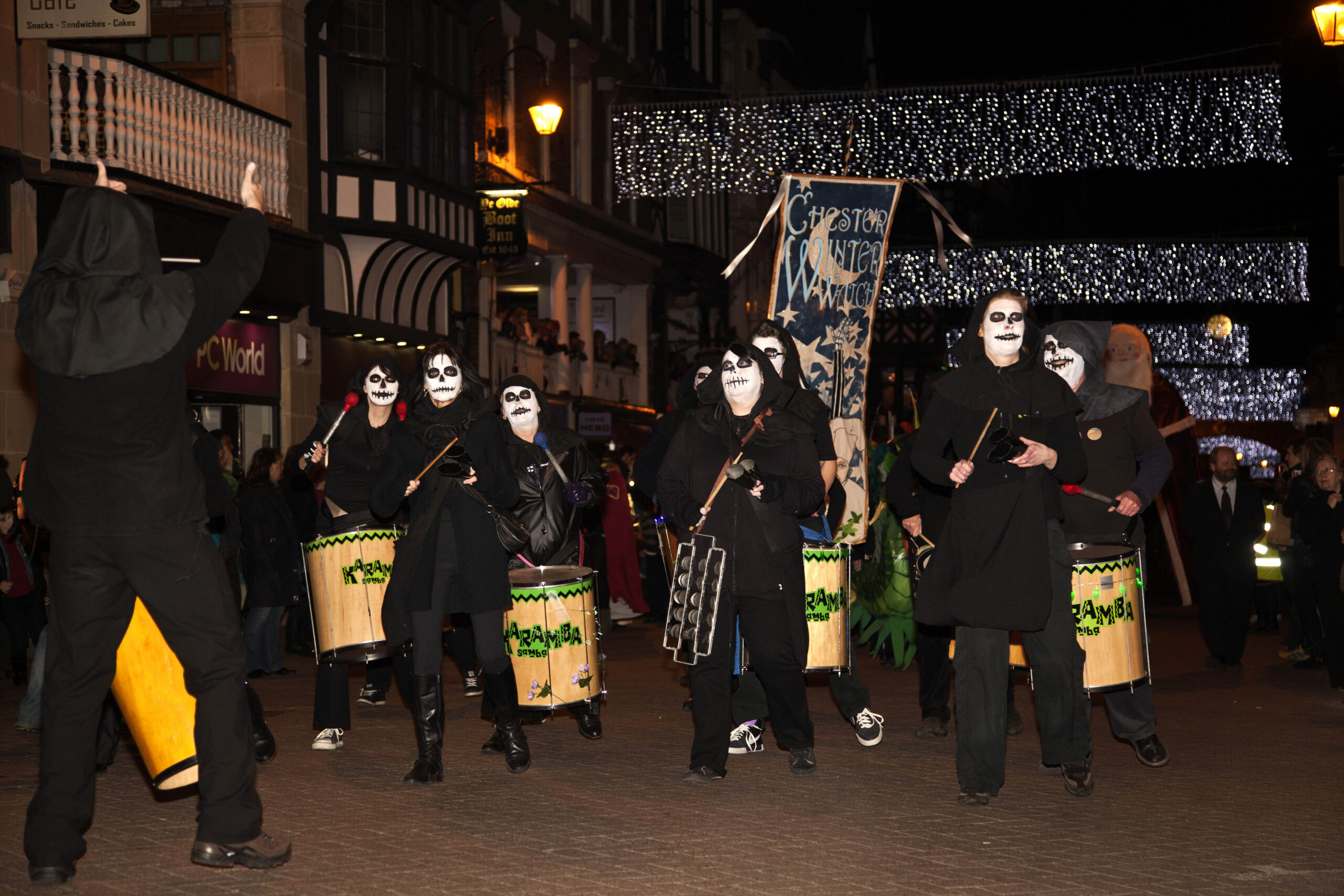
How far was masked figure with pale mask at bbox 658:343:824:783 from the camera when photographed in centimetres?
757

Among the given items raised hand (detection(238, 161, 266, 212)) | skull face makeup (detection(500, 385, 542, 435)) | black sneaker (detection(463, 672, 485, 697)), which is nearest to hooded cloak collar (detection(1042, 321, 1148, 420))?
skull face makeup (detection(500, 385, 542, 435))

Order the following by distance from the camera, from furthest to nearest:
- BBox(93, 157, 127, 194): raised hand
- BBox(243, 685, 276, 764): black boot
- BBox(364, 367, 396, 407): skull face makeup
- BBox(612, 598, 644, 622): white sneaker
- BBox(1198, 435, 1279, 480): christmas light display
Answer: BBox(1198, 435, 1279, 480): christmas light display, BBox(612, 598, 644, 622): white sneaker, BBox(364, 367, 396, 407): skull face makeup, BBox(243, 685, 276, 764): black boot, BBox(93, 157, 127, 194): raised hand

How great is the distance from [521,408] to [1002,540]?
10.5 ft

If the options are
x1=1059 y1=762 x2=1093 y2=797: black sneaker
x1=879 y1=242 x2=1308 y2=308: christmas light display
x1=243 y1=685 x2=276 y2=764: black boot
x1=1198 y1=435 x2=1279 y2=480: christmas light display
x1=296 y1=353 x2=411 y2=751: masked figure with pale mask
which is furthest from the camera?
x1=1198 y1=435 x2=1279 y2=480: christmas light display

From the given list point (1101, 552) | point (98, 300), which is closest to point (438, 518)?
point (98, 300)

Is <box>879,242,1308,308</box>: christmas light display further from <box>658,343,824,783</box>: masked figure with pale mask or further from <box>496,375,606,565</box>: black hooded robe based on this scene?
<box>658,343,824,783</box>: masked figure with pale mask

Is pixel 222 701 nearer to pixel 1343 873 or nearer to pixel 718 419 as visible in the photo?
pixel 718 419


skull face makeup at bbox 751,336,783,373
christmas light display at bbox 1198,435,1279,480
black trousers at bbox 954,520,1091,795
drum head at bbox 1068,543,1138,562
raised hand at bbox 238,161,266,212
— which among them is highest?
raised hand at bbox 238,161,266,212

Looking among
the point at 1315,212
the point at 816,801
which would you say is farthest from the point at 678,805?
the point at 1315,212

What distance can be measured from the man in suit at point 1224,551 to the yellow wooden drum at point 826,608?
571cm

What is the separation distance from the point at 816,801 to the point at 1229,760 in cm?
258

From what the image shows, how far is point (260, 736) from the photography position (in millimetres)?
8023

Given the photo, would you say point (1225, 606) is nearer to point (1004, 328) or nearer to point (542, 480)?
point (542, 480)

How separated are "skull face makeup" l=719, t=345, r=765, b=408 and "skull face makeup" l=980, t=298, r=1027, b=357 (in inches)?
46.0
